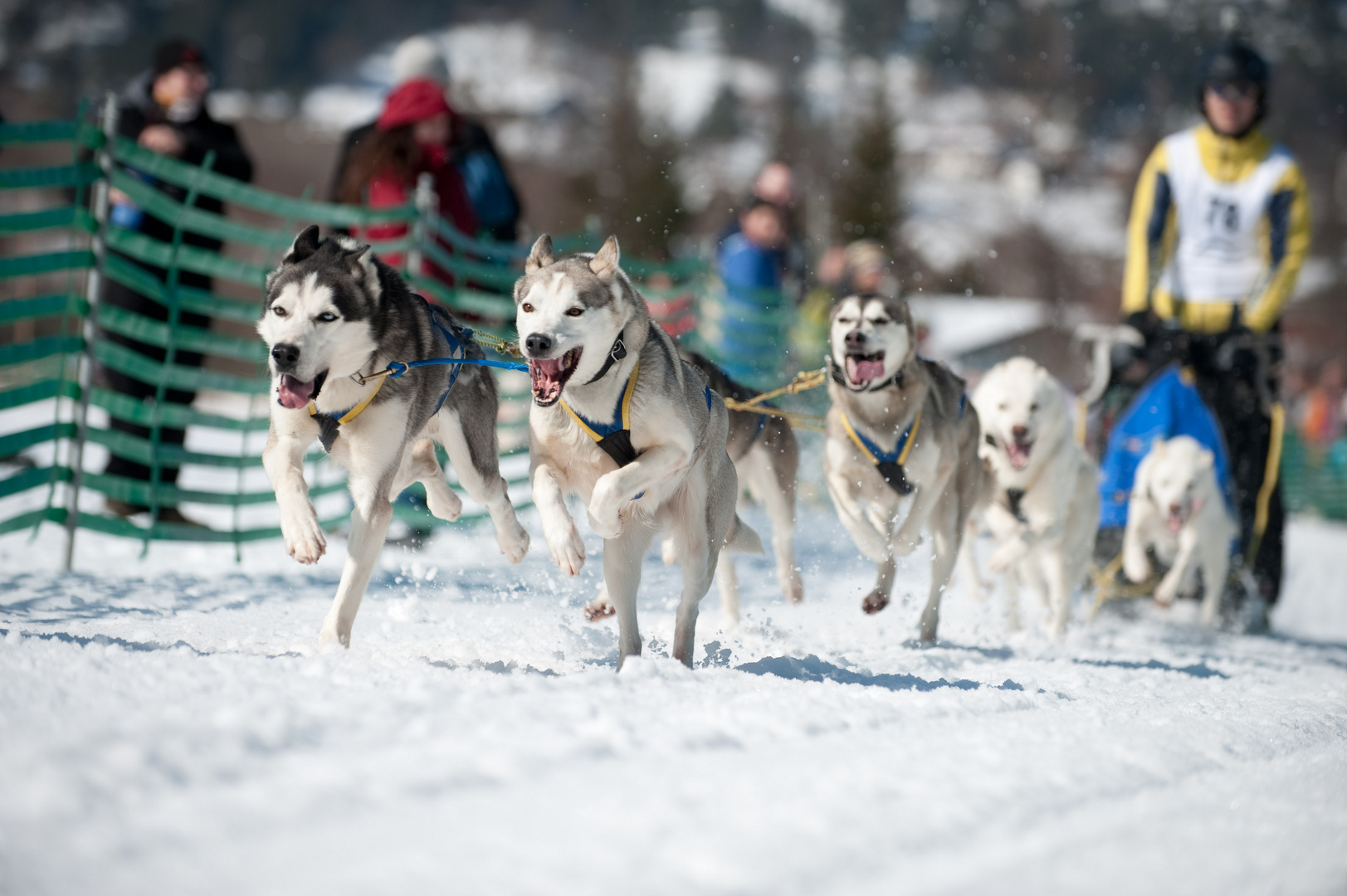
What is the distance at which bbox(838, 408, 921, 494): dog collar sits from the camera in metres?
4.09

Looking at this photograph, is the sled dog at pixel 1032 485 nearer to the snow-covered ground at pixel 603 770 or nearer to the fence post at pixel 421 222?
the snow-covered ground at pixel 603 770

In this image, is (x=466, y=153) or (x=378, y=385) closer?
(x=378, y=385)

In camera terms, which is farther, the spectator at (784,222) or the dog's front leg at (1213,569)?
the spectator at (784,222)

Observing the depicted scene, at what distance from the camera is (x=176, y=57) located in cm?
511

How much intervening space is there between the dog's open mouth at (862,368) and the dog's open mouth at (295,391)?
1953 millimetres

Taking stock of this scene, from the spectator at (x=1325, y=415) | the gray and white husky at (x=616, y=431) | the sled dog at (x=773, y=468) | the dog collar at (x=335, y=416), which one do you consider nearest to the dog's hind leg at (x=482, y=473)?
the gray and white husky at (x=616, y=431)

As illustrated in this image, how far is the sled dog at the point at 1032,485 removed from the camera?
4824mm

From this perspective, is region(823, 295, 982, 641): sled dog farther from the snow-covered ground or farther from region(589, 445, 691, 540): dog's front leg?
region(589, 445, 691, 540): dog's front leg

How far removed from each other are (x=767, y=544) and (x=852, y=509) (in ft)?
7.40

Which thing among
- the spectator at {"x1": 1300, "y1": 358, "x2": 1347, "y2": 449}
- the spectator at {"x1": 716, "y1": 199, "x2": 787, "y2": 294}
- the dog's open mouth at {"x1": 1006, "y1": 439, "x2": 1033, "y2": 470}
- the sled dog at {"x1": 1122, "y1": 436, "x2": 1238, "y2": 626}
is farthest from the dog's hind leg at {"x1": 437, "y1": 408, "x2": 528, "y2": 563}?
the spectator at {"x1": 1300, "y1": 358, "x2": 1347, "y2": 449}

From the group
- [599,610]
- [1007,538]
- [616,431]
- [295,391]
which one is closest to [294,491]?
[295,391]

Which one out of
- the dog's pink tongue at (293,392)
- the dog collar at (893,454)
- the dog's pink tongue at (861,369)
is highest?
the dog's pink tongue at (861,369)

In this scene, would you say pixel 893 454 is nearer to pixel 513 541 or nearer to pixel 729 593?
pixel 729 593

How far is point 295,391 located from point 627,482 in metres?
0.81
